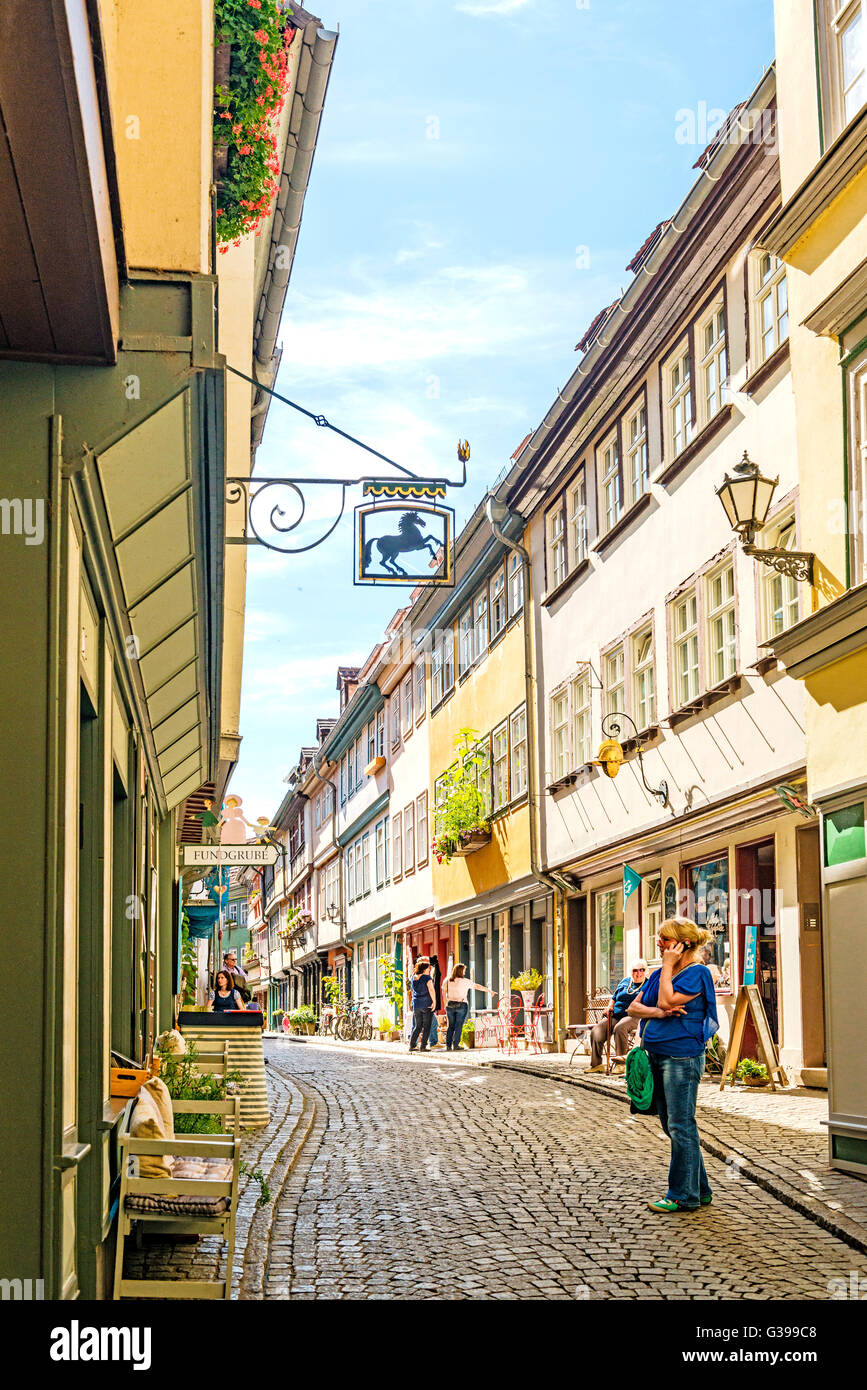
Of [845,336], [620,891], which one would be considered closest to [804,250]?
[845,336]

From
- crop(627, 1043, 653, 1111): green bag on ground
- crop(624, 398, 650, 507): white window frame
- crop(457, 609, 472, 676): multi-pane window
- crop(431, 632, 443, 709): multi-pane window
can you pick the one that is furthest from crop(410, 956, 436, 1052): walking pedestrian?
crop(627, 1043, 653, 1111): green bag on ground

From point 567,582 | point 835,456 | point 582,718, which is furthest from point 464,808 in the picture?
point 835,456

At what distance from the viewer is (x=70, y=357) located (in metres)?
4.87

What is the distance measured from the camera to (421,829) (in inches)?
1469

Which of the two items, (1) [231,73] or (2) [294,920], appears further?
(2) [294,920]

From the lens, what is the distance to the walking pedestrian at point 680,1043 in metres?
8.62

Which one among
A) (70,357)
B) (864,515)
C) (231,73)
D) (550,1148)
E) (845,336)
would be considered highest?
(231,73)

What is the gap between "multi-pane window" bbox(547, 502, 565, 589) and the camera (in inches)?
979

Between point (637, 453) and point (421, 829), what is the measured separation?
18000 mm

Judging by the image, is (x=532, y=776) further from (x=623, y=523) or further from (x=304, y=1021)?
(x=304, y=1021)

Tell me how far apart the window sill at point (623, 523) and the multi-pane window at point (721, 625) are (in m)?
2.60

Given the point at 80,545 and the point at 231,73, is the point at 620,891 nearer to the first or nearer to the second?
the point at 231,73
